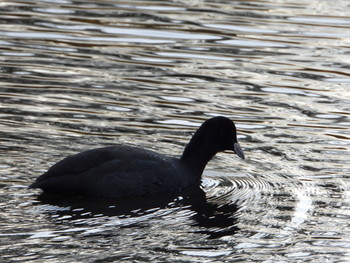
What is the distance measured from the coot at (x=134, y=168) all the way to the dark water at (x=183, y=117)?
16 centimetres

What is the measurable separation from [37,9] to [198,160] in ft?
26.3

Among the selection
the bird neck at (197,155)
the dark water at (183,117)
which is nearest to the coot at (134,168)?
the bird neck at (197,155)

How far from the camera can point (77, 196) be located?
351 inches

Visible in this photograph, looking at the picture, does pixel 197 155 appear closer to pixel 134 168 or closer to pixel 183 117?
pixel 134 168

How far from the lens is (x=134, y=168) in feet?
30.1

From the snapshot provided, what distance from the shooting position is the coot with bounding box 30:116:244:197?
8828 mm

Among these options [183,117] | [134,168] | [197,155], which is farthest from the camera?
[183,117]

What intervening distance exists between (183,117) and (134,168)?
8.31 feet

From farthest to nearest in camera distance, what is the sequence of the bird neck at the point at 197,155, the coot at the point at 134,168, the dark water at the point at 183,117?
the bird neck at the point at 197,155 < the coot at the point at 134,168 < the dark water at the point at 183,117

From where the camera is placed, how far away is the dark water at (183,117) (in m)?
7.77

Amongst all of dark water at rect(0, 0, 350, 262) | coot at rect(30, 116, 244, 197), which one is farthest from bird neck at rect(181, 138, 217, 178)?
dark water at rect(0, 0, 350, 262)

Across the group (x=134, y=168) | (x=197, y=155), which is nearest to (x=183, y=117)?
(x=197, y=155)

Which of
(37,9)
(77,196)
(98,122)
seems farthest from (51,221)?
(37,9)

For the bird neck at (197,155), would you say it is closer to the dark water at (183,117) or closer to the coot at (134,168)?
the coot at (134,168)
